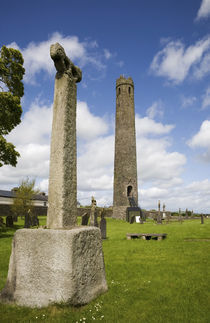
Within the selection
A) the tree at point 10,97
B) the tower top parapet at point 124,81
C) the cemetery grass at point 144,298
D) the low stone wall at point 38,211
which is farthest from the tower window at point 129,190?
the cemetery grass at point 144,298

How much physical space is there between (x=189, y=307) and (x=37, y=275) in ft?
7.37

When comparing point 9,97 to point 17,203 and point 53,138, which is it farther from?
point 17,203

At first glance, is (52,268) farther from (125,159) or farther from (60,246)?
(125,159)

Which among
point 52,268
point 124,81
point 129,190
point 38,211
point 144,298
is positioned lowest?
point 144,298

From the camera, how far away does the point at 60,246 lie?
3.06 meters

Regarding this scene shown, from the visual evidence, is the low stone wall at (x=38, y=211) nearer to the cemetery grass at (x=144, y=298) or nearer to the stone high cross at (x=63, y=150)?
the cemetery grass at (x=144, y=298)

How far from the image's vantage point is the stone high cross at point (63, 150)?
3562 millimetres

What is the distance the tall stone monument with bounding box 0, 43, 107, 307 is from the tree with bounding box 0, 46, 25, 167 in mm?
8757

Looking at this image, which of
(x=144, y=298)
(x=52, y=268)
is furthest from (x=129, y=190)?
(x=52, y=268)

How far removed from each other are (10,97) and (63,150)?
9.45 meters

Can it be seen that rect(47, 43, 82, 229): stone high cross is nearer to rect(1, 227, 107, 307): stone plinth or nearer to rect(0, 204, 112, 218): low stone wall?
rect(1, 227, 107, 307): stone plinth

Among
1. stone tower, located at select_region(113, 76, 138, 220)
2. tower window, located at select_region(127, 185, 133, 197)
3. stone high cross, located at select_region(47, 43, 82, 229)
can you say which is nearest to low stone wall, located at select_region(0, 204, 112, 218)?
stone tower, located at select_region(113, 76, 138, 220)

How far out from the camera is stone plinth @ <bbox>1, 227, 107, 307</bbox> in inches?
118

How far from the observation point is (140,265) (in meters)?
5.79
